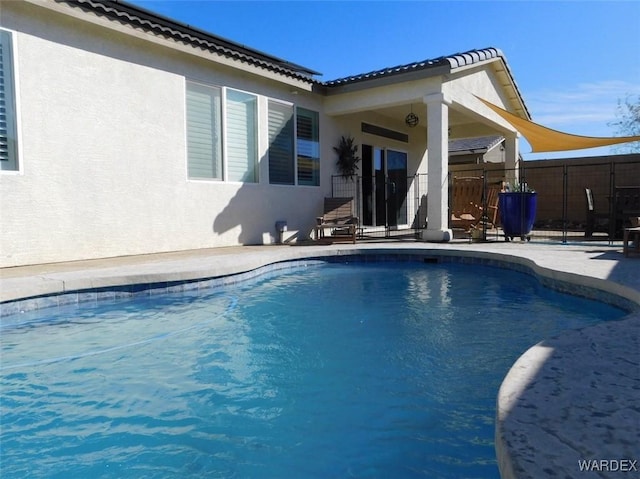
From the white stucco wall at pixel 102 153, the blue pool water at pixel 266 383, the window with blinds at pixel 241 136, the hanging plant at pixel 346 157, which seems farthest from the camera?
the hanging plant at pixel 346 157

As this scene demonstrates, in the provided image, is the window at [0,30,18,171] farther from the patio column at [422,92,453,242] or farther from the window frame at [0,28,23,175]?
the patio column at [422,92,453,242]

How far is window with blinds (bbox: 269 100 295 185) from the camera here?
33.6 ft

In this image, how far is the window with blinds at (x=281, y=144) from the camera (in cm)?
1023

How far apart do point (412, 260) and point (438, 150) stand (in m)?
2.62

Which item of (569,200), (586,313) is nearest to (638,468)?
(586,313)

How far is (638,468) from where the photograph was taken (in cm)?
138

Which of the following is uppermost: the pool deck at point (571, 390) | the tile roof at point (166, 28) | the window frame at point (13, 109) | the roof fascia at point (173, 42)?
the tile roof at point (166, 28)

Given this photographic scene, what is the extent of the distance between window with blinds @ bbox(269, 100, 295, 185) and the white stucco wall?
3.18 feet

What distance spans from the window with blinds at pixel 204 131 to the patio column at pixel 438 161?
4472 millimetres

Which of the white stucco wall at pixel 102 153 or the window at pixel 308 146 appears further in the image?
the window at pixel 308 146

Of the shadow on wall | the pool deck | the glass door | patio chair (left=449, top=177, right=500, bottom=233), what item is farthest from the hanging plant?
the pool deck

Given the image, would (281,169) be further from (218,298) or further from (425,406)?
(425,406)

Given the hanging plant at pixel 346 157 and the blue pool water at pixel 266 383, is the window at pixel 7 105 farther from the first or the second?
the hanging plant at pixel 346 157

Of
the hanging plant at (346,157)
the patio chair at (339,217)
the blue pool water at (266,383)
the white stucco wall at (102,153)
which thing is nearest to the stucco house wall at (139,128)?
the white stucco wall at (102,153)
